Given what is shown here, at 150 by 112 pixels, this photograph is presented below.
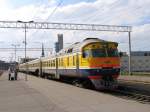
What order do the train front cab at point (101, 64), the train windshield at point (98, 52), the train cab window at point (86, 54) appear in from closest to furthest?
1. the train front cab at point (101, 64)
2. the train windshield at point (98, 52)
3. the train cab window at point (86, 54)

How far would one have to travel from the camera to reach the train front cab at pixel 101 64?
2325cm

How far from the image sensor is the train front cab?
23250 mm

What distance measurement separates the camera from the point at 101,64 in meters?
23.6

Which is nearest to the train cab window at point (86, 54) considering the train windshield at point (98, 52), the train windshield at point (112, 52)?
the train windshield at point (98, 52)

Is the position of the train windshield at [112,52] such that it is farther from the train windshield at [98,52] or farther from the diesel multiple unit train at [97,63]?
the train windshield at [98,52]

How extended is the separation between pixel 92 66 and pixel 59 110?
32.4 ft

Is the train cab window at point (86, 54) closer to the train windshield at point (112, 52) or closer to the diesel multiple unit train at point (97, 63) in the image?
the diesel multiple unit train at point (97, 63)

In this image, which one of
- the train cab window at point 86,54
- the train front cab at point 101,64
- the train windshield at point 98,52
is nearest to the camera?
the train front cab at point 101,64

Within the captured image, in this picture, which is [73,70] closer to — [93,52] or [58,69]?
[93,52]

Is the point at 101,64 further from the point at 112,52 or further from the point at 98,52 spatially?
the point at 112,52

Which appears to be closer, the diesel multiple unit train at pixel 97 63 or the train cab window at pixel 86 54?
the diesel multiple unit train at pixel 97 63

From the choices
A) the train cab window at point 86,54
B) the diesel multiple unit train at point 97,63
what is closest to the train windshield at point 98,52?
the diesel multiple unit train at point 97,63

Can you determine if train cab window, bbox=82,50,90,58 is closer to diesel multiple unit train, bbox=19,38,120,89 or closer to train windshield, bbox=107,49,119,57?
diesel multiple unit train, bbox=19,38,120,89

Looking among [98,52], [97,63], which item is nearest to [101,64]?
[97,63]
